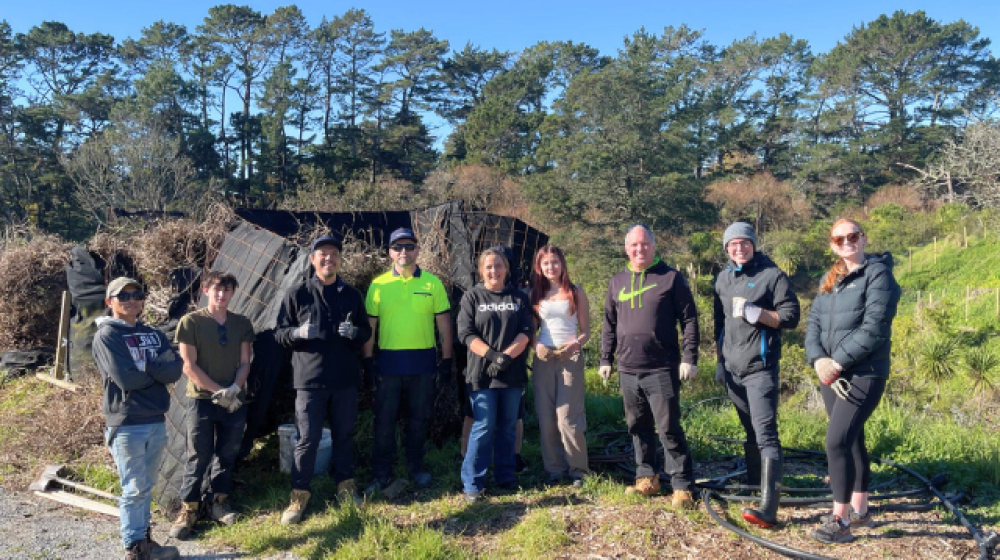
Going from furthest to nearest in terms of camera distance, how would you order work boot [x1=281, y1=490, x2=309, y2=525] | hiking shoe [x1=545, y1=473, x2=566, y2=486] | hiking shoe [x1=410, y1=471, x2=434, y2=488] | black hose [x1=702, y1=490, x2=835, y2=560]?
hiking shoe [x1=410, y1=471, x2=434, y2=488] < hiking shoe [x1=545, y1=473, x2=566, y2=486] < work boot [x1=281, y1=490, x2=309, y2=525] < black hose [x1=702, y1=490, x2=835, y2=560]

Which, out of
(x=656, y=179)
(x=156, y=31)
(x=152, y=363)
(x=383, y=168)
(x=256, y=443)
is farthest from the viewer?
(x=156, y=31)

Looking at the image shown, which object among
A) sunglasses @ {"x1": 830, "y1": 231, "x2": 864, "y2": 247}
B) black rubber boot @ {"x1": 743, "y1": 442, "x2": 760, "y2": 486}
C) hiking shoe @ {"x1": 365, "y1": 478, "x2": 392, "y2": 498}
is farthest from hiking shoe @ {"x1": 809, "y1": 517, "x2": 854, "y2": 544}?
hiking shoe @ {"x1": 365, "y1": 478, "x2": 392, "y2": 498}

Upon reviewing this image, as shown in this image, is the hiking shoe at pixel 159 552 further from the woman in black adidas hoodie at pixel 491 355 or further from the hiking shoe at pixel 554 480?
the hiking shoe at pixel 554 480

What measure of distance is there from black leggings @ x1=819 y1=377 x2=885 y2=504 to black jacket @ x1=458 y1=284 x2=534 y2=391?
6.03 feet

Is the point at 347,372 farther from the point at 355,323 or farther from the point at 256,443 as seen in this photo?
the point at 256,443

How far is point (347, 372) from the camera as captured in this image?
4.39 meters

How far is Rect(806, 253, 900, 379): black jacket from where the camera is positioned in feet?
11.5

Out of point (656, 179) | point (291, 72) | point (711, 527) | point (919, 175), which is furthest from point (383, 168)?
point (711, 527)

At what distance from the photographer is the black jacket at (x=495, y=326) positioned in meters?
4.43

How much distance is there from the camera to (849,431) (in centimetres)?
361

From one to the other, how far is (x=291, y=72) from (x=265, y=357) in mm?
35412

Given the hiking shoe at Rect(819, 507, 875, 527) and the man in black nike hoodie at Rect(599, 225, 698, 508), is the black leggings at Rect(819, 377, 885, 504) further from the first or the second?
the man in black nike hoodie at Rect(599, 225, 698, 508)

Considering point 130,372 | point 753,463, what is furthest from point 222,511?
point 753,463

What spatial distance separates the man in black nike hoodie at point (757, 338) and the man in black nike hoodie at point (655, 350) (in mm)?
240
